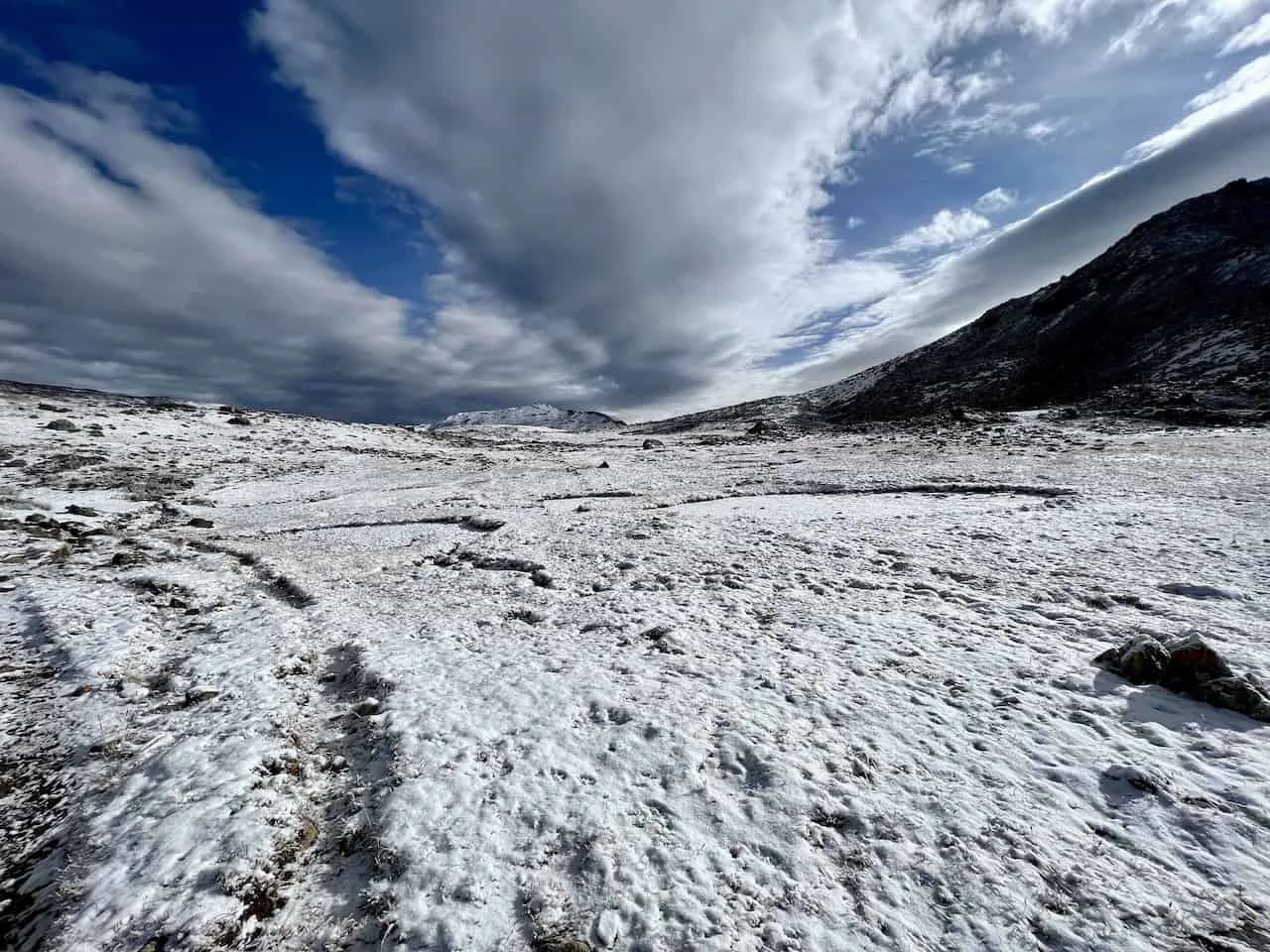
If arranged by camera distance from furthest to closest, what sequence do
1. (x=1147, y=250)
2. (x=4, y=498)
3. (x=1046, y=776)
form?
(x=1147, y=250)
(x=4, y=498)
(x=1046, y=776)

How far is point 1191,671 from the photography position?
6801mm

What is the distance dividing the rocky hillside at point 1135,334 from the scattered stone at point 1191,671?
115 ft

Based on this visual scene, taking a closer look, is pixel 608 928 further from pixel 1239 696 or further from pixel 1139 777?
pixel 1239 696

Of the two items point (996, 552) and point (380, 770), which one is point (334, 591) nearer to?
point (380, 770)

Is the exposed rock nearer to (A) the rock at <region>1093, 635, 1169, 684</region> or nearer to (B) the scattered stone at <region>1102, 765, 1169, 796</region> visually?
(A) the rock at <region>1093, 635, 1169, 684</region>

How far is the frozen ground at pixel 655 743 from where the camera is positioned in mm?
4484

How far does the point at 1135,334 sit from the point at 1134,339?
1.01 metres

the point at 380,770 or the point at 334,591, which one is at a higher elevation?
the point at 334,591

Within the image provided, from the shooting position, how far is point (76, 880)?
15.8 ft

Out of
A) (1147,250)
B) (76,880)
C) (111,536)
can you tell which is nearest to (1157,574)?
(76,880)

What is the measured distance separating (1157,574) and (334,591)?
1840 centimetres

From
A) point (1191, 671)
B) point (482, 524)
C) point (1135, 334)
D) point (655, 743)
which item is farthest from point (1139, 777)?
point (1135, 334)

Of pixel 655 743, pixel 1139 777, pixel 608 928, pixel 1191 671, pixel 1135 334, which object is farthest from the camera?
pixel 1135 334

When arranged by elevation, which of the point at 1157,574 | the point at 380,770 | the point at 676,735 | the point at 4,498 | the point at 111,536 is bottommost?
the point at 1157,574
